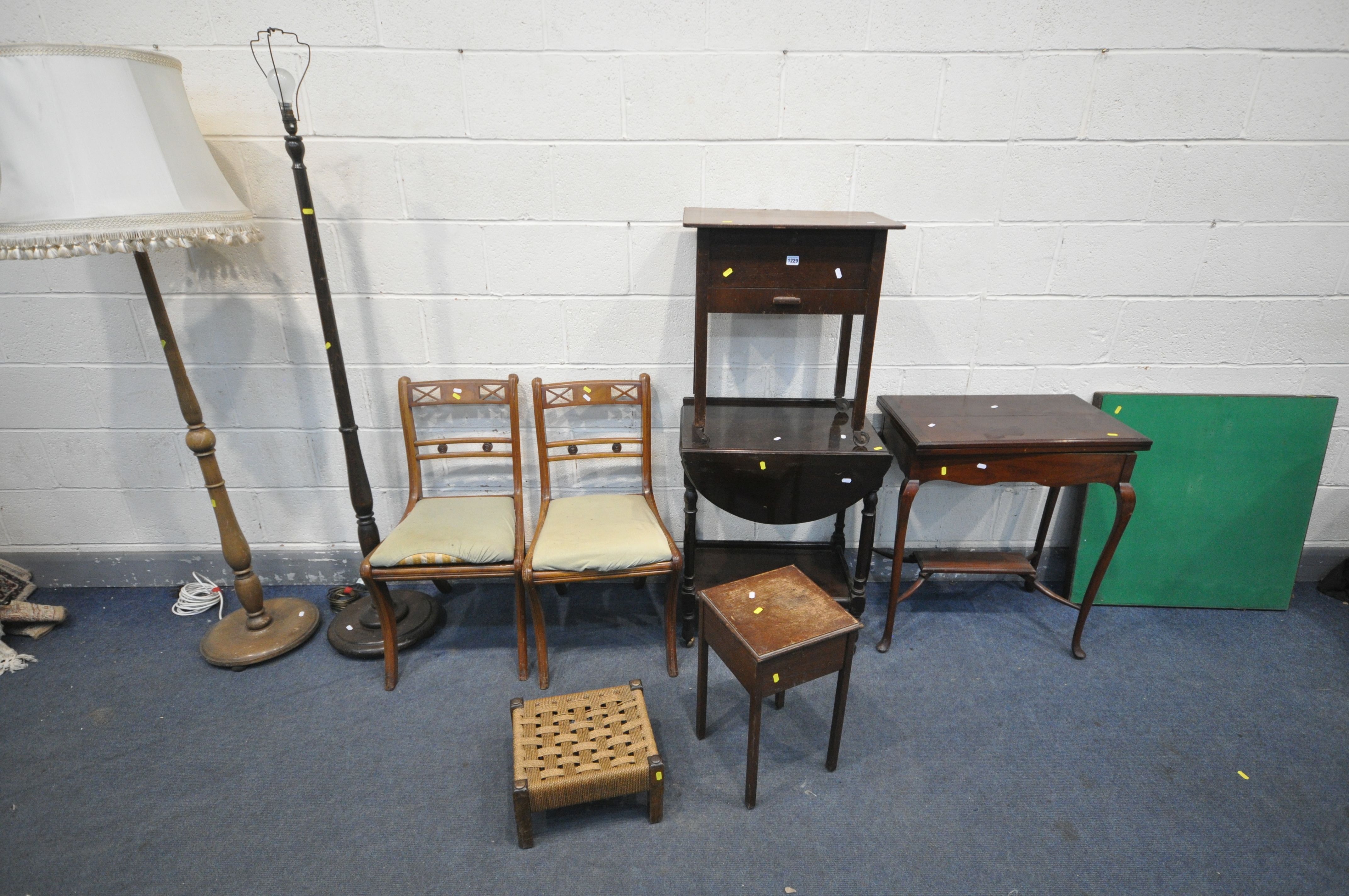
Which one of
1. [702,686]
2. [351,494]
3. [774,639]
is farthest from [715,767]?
[351,494]

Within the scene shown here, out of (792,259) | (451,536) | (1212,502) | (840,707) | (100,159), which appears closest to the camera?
(100,159)

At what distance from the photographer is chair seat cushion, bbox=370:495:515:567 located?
1999 millimetres

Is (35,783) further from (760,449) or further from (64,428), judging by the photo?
(760,449)

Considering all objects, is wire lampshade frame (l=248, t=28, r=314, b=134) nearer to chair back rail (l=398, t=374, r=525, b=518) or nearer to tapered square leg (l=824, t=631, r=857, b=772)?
chair back rail (l=398, t=374, r=525, b=518)

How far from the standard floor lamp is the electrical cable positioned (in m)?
1.41

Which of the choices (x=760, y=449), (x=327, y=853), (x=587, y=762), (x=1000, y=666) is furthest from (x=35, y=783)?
(x=1000, y=666)

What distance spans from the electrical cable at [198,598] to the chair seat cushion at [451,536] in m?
0.90

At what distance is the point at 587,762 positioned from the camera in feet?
5.41

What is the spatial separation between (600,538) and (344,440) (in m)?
0.90

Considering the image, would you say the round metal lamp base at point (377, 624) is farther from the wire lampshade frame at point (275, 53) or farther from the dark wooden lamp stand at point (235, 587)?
the wire lampshade frame at point (275, 53)

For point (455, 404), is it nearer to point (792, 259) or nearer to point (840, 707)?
point (792, 259)

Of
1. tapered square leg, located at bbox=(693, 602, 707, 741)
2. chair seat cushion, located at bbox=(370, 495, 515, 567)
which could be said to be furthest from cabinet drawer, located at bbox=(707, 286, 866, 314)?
chair seat cushion, located at bbox=(370, 495, 515, 567)

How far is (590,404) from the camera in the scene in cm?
233

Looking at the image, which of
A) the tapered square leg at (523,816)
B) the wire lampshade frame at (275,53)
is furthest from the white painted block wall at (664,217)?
the tapered square leg at (523,816)
